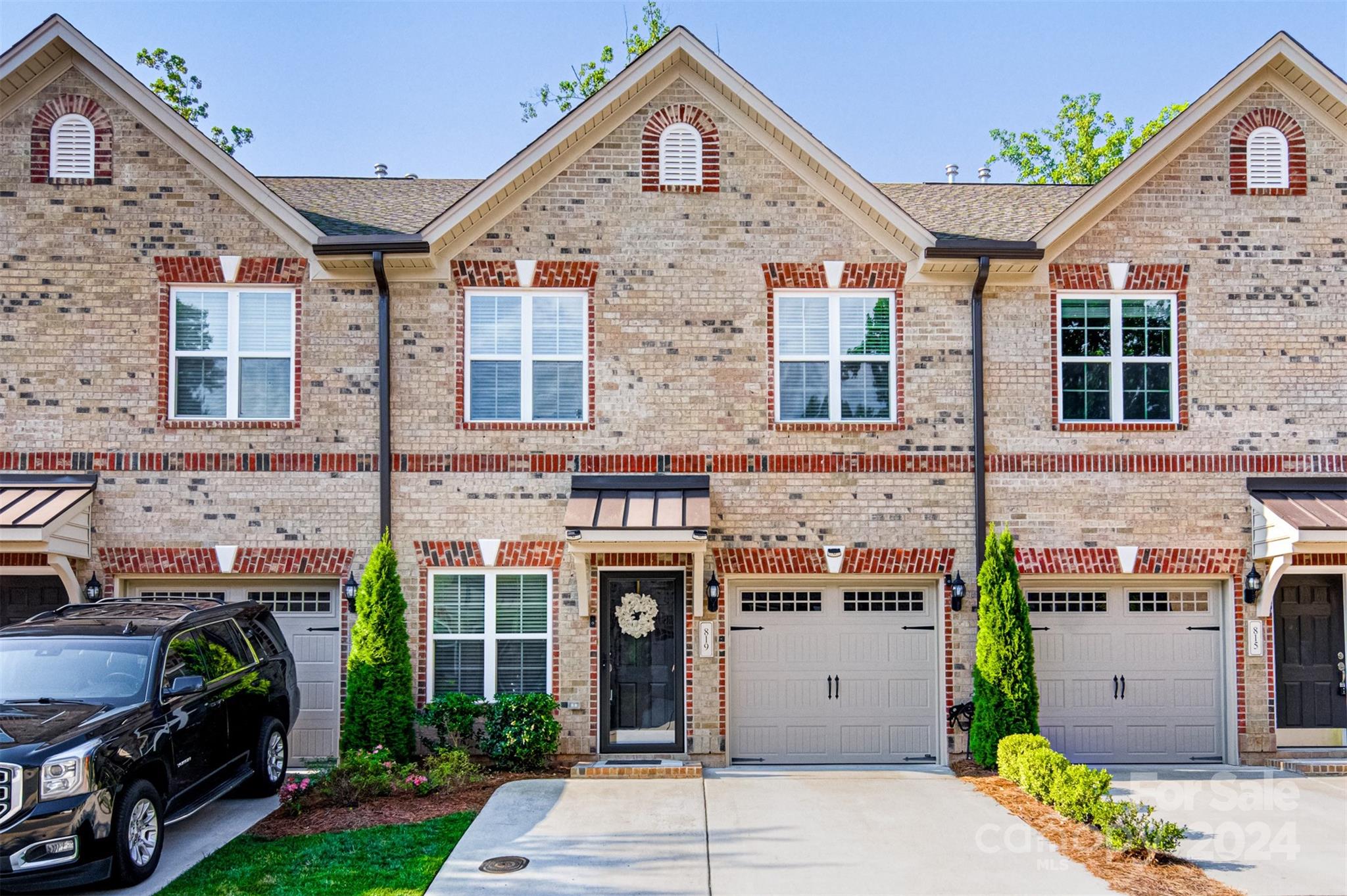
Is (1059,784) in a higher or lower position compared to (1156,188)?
lower

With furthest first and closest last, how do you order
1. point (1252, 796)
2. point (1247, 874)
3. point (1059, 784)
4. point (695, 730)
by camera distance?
point (695, 730)
point (1252, 796)
point (1059, 784)
point (1247, 874)

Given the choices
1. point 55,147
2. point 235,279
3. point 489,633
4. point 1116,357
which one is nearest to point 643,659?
point 489,633

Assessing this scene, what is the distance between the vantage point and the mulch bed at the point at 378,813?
31.3 ft

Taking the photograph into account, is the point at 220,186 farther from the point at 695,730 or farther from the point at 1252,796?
the point at 1252,796

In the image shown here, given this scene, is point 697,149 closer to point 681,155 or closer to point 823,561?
point 681,155

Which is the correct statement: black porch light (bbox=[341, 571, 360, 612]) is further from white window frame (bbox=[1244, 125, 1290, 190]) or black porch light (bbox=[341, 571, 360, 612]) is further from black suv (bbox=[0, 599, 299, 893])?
white window frame (bbox=[1244, 125, 1290, 190])

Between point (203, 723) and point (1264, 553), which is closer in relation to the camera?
point (203, 723)

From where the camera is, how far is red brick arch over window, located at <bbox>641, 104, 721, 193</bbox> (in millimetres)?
12953

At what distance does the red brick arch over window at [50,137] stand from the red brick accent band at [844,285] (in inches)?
313

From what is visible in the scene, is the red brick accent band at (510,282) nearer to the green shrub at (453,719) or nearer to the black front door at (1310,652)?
the green shrub at (453,719)

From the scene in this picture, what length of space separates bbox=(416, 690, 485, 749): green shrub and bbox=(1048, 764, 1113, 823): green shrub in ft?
19.9

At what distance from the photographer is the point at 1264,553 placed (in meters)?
12.5

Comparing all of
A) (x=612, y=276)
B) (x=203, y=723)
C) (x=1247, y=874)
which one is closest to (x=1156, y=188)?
(x=612, y=276)

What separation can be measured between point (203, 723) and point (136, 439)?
4758mm
